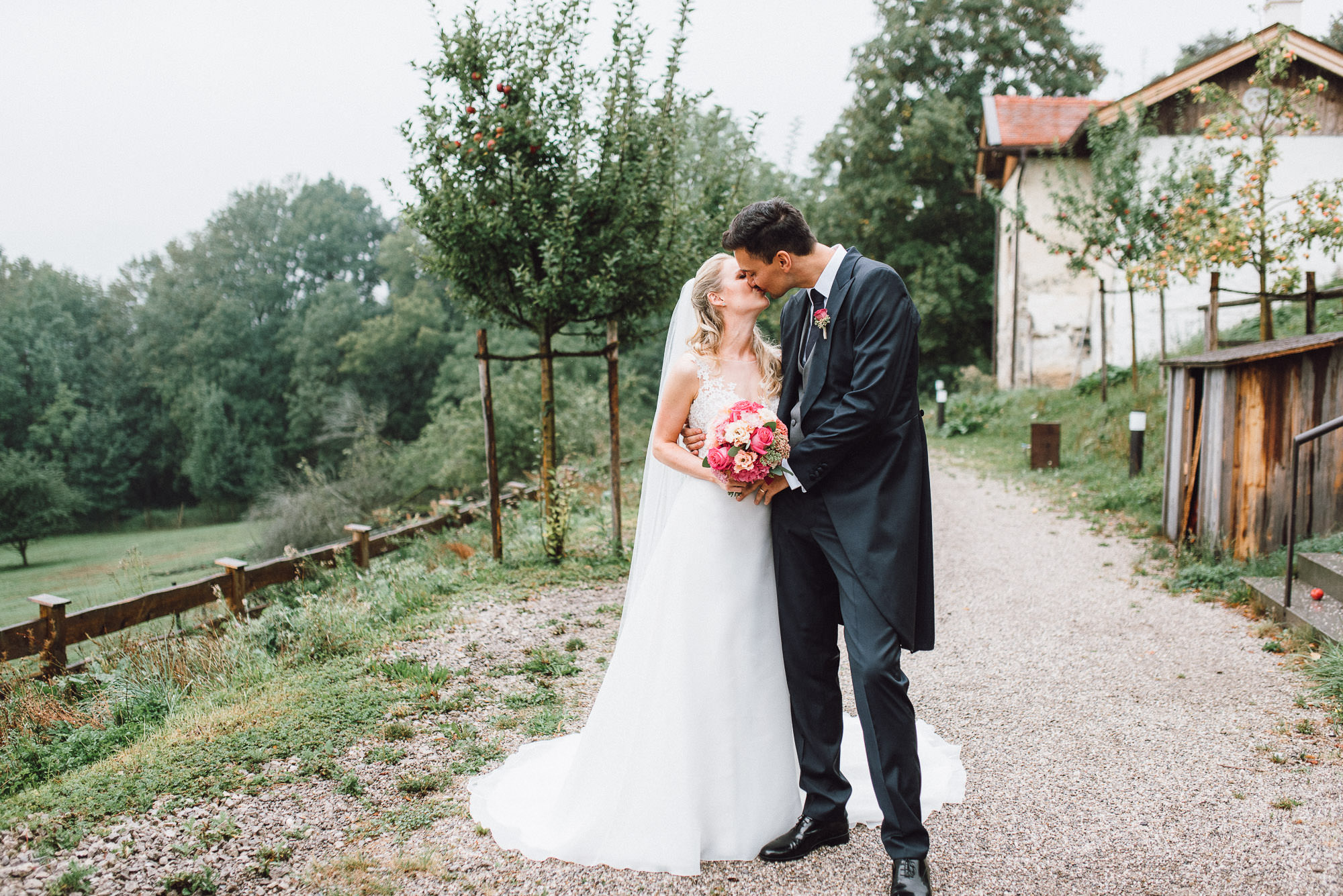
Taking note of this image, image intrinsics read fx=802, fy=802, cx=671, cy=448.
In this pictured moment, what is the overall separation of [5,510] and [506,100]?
26.3 metres

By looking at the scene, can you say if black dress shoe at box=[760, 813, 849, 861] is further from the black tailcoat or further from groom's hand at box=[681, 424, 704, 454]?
groom's hand at box=[681, 424, 704, 454]

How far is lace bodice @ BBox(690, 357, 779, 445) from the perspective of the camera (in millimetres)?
3057

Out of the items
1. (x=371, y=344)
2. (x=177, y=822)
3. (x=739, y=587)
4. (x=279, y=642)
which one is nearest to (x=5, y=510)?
(x=371, y=344)

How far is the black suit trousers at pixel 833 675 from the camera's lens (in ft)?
8.22

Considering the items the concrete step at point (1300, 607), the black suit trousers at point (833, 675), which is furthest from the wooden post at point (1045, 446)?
the black suit trousers at point (833, 675)

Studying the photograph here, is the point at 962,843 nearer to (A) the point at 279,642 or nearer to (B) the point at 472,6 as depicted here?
(A) the point at 279,642

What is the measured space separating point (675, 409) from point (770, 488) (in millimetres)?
553

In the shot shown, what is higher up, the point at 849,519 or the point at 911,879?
the point at 849,519

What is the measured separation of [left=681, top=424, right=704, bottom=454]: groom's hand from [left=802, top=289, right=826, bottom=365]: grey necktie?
517 mm

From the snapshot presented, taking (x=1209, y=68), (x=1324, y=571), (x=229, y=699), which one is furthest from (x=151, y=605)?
(x=1209, y=68)

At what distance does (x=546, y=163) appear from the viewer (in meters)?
6.52

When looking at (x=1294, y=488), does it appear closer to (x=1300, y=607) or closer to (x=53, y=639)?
(x=1300, y=607)

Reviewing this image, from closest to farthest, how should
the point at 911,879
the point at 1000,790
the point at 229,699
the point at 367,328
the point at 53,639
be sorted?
the point at 911,879
the point at 1000,790
the point at 229,699
the point at 53,639
the point at 367,328

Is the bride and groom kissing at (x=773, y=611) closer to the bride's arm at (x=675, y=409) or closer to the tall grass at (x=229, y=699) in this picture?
the bride's arm at (x=675, y=409)
